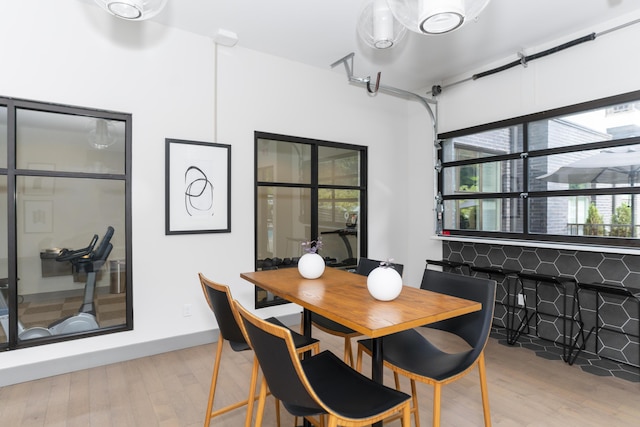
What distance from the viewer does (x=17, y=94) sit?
8.68 ft

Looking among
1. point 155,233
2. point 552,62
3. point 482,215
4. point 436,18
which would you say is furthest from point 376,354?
point 552,62

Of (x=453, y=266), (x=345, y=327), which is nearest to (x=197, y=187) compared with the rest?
(x=345, y=327)

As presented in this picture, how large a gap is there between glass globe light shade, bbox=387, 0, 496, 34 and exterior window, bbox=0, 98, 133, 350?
7.94ft

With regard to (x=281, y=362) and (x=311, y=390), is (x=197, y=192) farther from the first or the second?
(x=311, y=390)

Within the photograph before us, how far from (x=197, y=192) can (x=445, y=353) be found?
251 centimetres

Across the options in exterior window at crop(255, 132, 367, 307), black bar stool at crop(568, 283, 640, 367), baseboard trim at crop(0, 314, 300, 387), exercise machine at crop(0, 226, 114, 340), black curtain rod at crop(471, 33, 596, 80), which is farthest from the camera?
exterior window at crop(255, 132, 367, 307)

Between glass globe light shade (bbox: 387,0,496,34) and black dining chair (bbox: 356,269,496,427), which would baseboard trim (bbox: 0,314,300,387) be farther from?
glass globe light shade (bbox: 387,0,496,34)

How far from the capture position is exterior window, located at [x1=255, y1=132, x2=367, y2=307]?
12.6 ft

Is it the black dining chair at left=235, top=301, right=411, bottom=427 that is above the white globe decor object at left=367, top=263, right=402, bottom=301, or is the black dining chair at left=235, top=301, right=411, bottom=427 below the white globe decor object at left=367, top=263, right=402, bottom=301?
below

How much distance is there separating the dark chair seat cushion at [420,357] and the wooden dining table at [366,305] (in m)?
0.16

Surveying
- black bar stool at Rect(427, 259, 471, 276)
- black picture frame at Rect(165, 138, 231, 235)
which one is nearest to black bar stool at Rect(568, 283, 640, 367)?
black bar stool at Rect(427, 259, 471, 276)

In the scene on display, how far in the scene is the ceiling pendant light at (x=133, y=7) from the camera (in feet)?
→ 6.34

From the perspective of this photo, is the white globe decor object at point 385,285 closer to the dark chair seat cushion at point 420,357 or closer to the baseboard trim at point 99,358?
the dark chair seat cushion at point 420,357

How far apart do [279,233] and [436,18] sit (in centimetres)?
269
